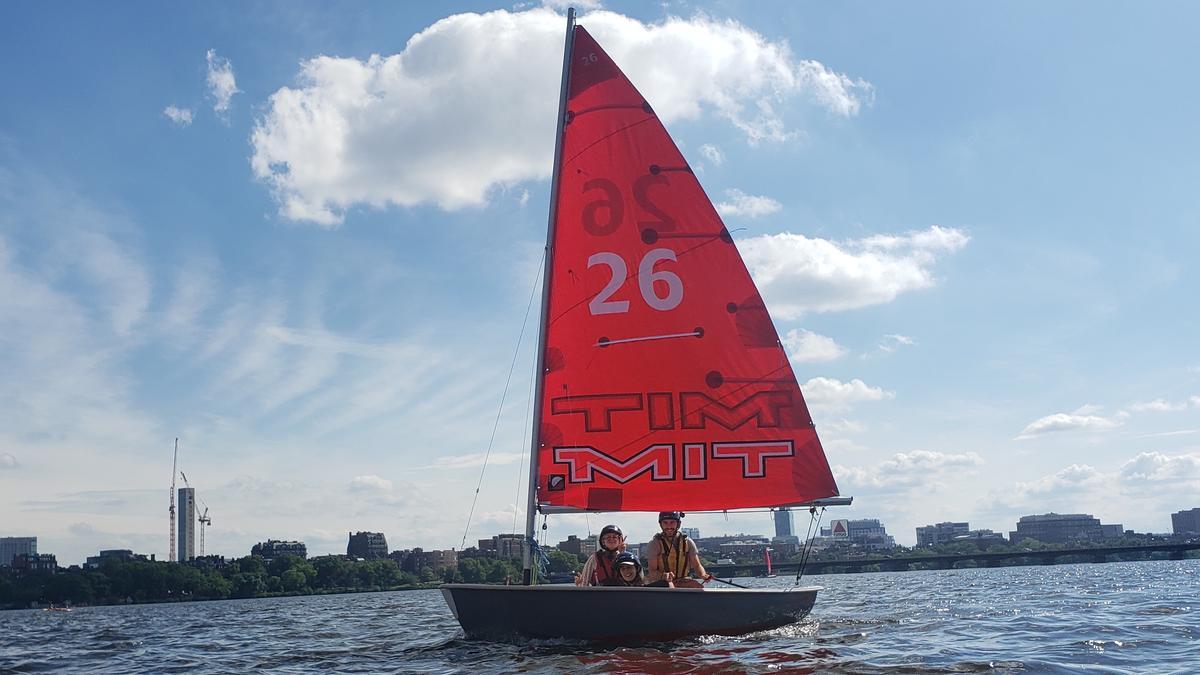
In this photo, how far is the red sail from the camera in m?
18.8

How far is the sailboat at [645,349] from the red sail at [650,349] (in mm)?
25

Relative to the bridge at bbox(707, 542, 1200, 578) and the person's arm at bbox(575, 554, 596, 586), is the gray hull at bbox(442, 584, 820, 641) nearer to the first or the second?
the person's arm at bbox(575, 554, 596, 586)

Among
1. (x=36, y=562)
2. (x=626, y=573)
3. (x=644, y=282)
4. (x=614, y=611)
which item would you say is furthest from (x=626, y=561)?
(x=36, y=562)

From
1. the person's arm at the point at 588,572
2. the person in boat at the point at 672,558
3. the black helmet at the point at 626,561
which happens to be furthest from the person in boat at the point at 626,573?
the person in boat at the point at 672,558

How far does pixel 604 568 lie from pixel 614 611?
59.8 inches

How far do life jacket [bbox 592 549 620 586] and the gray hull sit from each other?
4.22 ft

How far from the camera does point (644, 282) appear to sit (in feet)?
64.0

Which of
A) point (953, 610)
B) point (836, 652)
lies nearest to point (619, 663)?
point (836, 652)

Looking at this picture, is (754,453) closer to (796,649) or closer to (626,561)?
(626,561)

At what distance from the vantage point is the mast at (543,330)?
59.6 ft

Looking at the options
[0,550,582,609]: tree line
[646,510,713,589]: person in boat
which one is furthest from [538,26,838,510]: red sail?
[0,550,582,609]: tree line

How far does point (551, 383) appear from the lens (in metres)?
19.0

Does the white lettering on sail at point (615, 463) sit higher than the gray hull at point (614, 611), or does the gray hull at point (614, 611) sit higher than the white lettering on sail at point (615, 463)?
the white lettering on sail at point (615, 463)

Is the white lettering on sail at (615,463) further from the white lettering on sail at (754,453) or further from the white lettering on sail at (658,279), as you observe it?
the white lettering on sail at (658,279)
